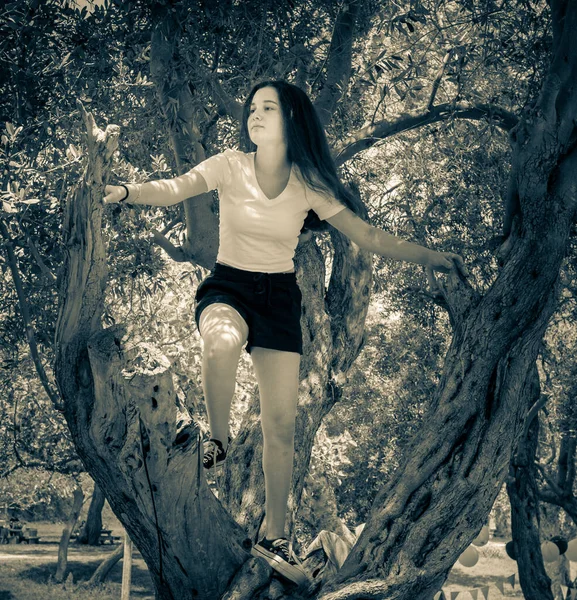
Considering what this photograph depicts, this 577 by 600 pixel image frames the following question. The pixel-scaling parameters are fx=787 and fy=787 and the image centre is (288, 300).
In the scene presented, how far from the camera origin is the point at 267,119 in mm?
4480

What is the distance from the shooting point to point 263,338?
4086mm

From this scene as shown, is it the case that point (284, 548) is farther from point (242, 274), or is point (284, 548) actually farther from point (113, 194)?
point (113, 194)

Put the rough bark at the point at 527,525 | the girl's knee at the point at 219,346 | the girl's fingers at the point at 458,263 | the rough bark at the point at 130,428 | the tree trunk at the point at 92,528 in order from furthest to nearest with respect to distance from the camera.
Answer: the tree trunk at the point at 92,528 < the rough bark at the point at 527,525 < the girl's fingers at the point at 458,263 < the girl's knee at the point at 219,346 < the rough bark at the point at 130,428

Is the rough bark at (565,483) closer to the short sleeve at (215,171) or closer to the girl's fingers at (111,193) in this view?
the short sleeve at (215,171)

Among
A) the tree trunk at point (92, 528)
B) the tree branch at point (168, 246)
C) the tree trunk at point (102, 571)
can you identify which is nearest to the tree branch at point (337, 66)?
the tree branch at point (168, 246)

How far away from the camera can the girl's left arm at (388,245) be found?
15.0 ft

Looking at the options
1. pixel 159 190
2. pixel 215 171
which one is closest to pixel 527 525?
pixel 215 171

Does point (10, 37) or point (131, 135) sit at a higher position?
point (10, 37)

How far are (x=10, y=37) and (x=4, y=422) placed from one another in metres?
10.8

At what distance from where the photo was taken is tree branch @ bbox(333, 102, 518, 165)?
851 cm

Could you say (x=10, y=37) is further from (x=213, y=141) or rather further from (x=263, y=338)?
(x=263, y=338)

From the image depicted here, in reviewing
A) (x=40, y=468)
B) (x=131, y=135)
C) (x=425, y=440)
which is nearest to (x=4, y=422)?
(x=40, y=468)

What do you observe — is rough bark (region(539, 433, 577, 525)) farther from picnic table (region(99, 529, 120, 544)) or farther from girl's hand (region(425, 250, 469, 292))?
picnic table (region(99, 529, 120, 544))

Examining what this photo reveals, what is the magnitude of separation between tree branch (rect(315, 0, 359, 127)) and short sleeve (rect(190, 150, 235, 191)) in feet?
12.0
